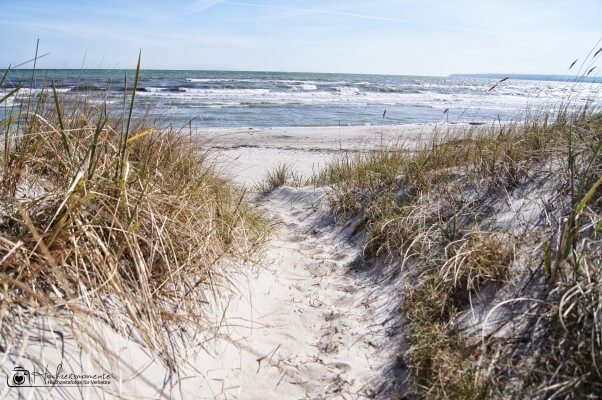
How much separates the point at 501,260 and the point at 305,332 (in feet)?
3.92

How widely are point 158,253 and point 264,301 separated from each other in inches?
33.5

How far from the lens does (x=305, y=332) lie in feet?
8.11

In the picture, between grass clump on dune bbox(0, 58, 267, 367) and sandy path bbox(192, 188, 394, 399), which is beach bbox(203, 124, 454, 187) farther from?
grass clump on dune bbox(0, 58, 267, 367)

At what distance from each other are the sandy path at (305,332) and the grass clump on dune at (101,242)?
0.87 feet

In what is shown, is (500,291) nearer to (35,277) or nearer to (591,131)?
(591,131)

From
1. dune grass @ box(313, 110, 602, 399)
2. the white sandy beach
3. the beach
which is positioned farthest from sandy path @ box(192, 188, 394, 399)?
the beach

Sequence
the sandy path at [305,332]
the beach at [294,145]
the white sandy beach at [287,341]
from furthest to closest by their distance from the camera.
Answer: the beach at [294,145]
the sandy path at [305,332]
the white sandy beach at [287,341]

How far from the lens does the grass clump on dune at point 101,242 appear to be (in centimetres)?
157

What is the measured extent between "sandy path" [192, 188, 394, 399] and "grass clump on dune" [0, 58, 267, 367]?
0.27 metres

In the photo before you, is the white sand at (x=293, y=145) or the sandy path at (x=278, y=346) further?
the white sand at (x=293, y=145)

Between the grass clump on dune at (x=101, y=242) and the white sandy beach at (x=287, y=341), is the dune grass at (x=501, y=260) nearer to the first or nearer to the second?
the white sandy beach at (x=287, y=341)

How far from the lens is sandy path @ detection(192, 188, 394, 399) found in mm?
1987

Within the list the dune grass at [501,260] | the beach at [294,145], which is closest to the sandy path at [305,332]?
the dune grass at [501,260]

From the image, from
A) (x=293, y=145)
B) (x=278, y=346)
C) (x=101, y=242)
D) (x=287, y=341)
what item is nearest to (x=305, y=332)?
(x=287, y=341)
